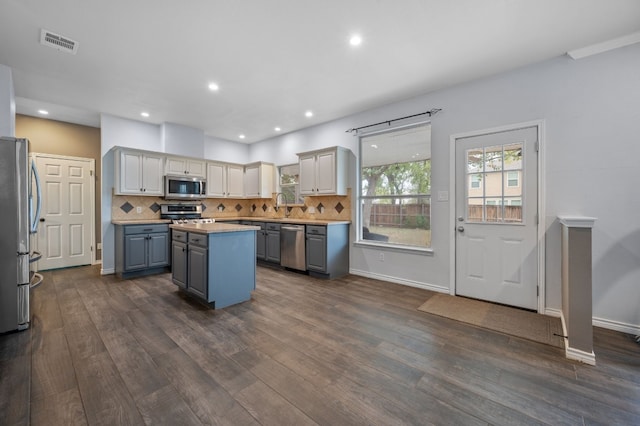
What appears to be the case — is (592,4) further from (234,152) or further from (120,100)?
(234,152)

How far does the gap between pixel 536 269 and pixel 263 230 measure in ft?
13.3

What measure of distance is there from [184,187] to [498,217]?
5062 mm

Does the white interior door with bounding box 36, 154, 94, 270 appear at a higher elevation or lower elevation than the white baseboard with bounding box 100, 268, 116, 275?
higher

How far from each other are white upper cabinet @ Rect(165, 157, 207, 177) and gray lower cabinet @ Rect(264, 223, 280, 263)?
181 centimetres

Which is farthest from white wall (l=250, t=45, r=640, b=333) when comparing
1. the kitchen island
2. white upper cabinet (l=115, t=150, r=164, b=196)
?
white upper cabinet (l=115, t=150, r=164, b=196)

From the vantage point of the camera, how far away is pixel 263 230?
513 centimetres

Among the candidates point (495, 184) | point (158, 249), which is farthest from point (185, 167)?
point (495, 184)

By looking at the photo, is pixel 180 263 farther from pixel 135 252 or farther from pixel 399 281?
pixel 399 281

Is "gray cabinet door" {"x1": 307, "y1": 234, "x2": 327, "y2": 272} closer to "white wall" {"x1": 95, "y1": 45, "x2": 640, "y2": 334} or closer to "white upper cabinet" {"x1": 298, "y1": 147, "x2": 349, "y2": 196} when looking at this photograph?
"white upper cabinet" {"x1": 298, "y1": 147, "x2": 349, "y2": 196}

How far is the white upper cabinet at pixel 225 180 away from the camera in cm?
567

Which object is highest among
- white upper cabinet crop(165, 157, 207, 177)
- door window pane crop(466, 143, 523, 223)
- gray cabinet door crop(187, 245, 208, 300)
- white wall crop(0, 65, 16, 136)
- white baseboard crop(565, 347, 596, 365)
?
white wall crop(0, 65, 16, 136)

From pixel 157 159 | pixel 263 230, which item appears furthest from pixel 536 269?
pixel 157 159

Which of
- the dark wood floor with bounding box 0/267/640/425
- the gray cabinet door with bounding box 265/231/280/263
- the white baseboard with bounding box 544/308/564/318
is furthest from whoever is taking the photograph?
the gray cabinet door with bounding box 265/231/280/263

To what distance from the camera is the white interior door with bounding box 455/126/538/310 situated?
301 centimetres
